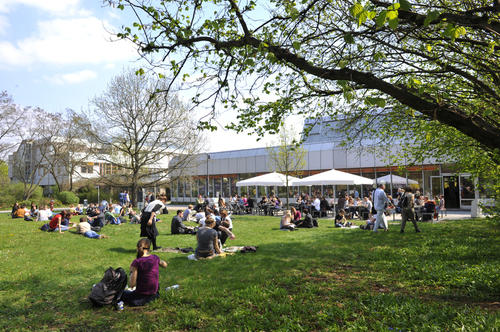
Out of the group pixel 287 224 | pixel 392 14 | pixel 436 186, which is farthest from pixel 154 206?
pixel 436 186

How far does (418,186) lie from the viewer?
25.4m

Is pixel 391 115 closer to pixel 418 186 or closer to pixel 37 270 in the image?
pixel 37 270

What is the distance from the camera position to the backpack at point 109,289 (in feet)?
16.4

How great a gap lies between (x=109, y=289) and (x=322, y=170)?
88.1ft

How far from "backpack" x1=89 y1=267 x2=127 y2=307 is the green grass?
0.14m

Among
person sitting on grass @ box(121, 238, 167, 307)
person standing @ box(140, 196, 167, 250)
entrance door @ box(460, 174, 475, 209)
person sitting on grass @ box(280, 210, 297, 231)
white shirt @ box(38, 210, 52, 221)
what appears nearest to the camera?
person sitting on grass @ box(121, 238, 167, 307)

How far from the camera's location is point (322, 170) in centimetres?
3042

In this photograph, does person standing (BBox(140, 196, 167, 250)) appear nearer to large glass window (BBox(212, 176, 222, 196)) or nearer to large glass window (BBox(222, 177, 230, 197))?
large glass window (BBox(222, 177, 230, 197))

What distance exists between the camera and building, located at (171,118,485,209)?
2406 cm

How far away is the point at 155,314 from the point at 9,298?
2864 millimetres

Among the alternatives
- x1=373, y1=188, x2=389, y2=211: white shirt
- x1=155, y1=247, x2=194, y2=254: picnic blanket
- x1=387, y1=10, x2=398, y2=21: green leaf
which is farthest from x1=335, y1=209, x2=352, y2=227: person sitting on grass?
x1=387, y1=10, x2=398, y2=21: green leaf

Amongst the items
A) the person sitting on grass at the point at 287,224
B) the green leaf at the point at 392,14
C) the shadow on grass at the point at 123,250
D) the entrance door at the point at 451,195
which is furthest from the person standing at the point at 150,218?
the entrance door at the point at 451,195

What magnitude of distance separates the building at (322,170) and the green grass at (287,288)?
7498 mm

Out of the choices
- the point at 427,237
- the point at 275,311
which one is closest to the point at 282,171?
the point at 427,237
